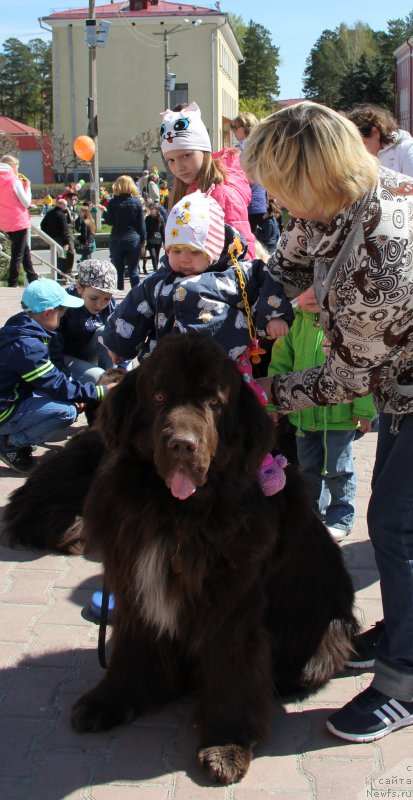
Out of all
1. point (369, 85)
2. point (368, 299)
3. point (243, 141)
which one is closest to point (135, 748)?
point (368, 299)

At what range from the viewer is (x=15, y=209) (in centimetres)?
1229

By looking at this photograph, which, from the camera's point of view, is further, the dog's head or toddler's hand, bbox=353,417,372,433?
toddler's hand, bbox=353,417,372,433

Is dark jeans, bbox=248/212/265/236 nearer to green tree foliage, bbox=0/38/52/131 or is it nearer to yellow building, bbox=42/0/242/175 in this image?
yellow building, bbox=42/0/242/175

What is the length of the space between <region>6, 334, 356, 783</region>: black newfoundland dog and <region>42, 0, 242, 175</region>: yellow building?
2258 inches

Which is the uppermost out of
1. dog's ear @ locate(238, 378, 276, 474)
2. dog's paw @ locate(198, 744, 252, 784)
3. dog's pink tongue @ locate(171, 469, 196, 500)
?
dog's ear @ locate(238, 378, 276, 474)

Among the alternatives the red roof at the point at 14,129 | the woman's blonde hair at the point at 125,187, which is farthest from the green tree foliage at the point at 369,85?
the woman's blonde hair at the point at 125,187

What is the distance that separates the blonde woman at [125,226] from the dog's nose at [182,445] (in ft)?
34.0

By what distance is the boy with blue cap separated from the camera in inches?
204

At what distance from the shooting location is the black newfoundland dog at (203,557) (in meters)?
2.41

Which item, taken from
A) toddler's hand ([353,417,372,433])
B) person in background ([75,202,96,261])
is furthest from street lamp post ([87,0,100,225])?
toddler's hand ([353,417,372,433])

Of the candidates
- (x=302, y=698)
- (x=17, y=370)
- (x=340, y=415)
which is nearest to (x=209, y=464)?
(x=302, y=698)

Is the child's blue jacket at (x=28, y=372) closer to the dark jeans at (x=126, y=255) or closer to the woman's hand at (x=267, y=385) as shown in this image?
the woman's hand at (x=267, y=385)

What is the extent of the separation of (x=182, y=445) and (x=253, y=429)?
14.6 inches

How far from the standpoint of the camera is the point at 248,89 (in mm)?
93250
